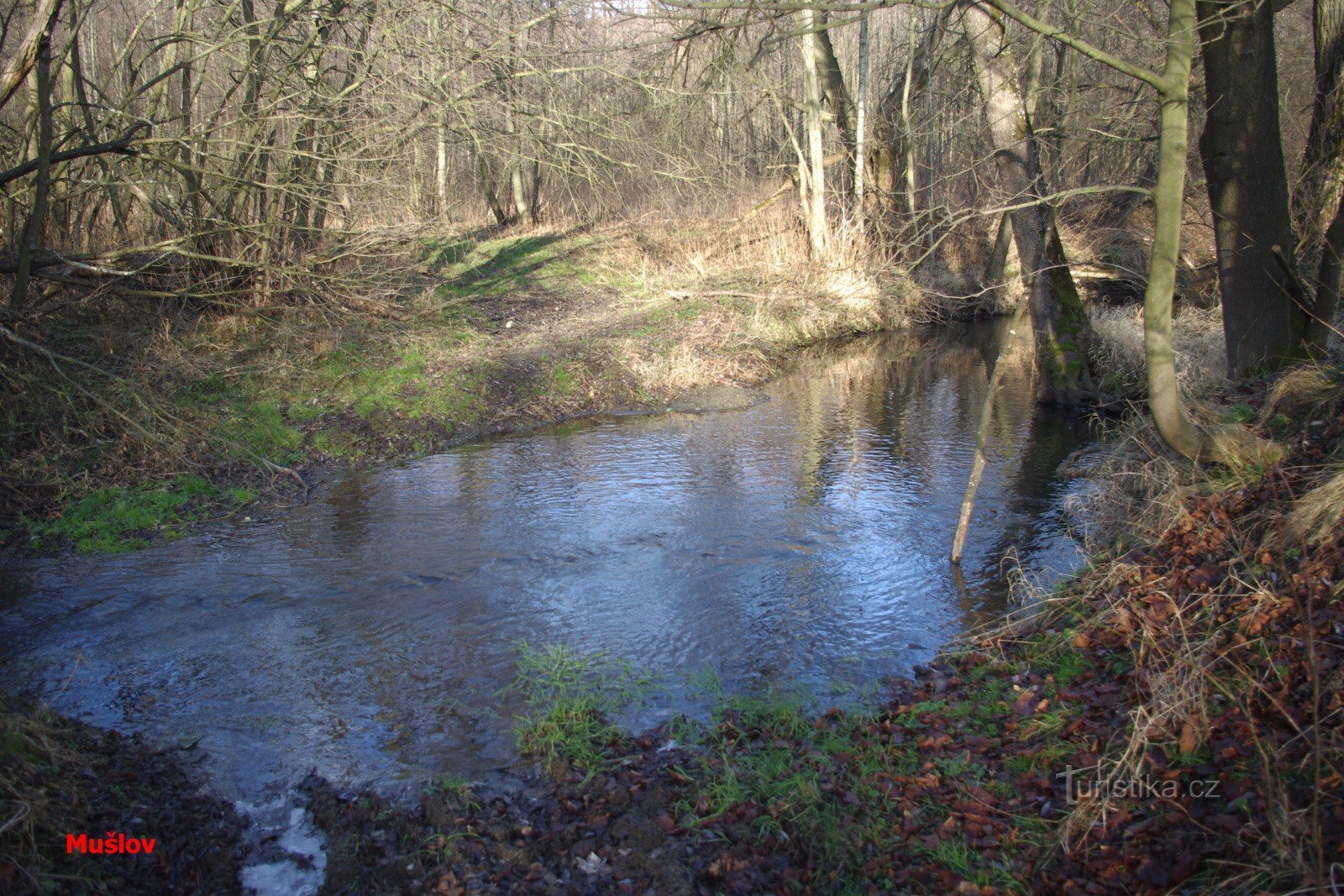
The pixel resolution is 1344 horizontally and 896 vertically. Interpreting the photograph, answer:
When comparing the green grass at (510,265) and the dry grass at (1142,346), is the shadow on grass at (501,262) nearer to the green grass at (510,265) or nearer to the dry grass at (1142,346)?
the green grass at (510,265)

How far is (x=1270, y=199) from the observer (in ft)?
24.8

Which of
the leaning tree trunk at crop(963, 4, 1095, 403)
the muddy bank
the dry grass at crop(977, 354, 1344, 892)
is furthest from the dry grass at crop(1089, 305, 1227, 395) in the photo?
the muddy bank

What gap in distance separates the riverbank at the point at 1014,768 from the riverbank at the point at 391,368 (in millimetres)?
5817

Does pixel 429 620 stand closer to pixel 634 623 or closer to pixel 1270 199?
pixel 634 623

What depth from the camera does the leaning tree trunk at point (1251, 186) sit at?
7410 mm

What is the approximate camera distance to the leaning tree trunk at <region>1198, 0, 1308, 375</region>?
24.3ft

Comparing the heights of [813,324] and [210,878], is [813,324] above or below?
above

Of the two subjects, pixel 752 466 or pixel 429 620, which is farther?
pixel 752 466

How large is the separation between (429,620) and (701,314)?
11.4 metres

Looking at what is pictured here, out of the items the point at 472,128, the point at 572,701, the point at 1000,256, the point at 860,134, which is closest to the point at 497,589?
the point at 572,701

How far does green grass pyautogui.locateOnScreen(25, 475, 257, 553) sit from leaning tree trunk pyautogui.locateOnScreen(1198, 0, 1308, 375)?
9.96 metres

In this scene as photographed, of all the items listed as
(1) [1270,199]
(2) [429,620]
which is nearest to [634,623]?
(2) [429,620]

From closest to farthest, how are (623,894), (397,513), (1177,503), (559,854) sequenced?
(623,894)
(559,854)
(1177,503)
(397,513)

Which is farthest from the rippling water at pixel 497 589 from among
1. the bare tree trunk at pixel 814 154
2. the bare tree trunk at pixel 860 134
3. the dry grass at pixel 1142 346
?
the bare tree trunk at pixel 860 134
